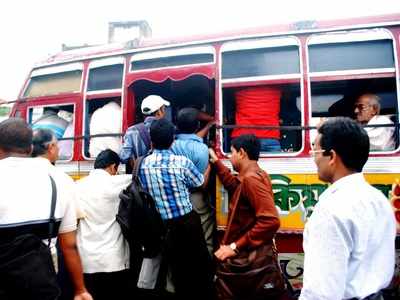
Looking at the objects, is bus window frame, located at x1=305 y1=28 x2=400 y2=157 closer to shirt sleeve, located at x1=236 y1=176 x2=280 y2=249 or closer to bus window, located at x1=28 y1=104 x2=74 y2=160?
shirt sleeve, located at x1=236 y1=176 x2=280 y2=249

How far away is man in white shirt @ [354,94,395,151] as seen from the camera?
3389mm

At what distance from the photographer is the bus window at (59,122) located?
4.47 meters

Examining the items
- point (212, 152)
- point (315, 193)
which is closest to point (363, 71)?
point (315, 193)

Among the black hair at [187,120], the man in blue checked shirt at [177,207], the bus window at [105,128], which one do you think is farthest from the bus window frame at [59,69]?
the man in blue checked shirt at [177,207]

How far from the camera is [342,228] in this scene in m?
1.41

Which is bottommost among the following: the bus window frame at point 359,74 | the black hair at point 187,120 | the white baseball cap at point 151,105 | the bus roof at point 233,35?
the black hair at point 187,120

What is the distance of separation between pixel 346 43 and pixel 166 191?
216 centimetres

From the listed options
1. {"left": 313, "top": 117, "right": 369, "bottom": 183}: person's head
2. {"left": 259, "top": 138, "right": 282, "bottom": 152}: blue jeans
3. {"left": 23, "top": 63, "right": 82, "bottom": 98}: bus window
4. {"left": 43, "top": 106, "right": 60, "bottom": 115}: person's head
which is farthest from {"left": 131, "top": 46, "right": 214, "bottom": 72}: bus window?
{"left": 313, "top": 117, "right": 369, "bottom": 183}: person's head

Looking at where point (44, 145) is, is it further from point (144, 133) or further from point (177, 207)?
point (177, 207)

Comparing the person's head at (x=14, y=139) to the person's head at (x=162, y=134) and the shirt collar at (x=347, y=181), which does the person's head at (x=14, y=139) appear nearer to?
the person's head at (x=162, y=134)

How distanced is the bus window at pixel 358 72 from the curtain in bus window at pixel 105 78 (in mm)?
2064

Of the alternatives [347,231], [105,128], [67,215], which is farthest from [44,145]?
[347,231]

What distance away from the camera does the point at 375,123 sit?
3387 mm

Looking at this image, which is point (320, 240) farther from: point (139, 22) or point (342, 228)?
point (139, 22)
